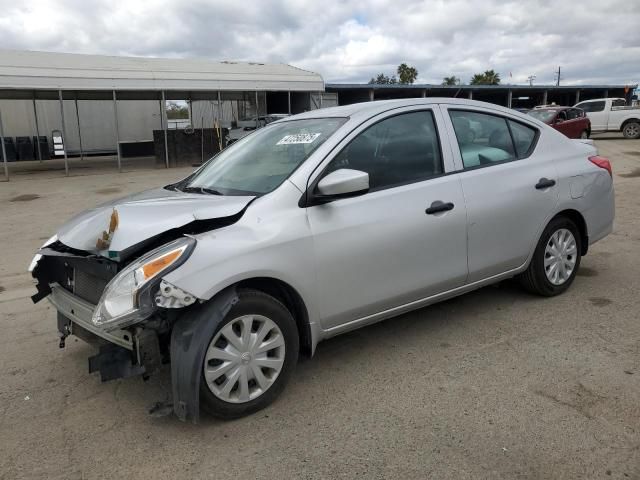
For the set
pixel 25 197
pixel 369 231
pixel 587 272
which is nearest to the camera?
pixel 369 231

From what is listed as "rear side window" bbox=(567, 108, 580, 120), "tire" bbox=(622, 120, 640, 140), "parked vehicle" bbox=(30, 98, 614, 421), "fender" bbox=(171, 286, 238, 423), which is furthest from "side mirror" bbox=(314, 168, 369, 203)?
"tire" bbox=(622, 120, 640, 140)

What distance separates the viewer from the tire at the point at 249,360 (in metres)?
2.81

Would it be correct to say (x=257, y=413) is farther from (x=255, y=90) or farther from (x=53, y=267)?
(x=255, y=90)

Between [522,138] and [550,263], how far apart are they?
1.07 m

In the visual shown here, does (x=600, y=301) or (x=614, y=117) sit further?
(x=614, y=117)

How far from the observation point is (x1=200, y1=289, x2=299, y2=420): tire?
2.81 m

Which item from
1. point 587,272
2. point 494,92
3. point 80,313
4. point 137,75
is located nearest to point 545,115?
point 137,75

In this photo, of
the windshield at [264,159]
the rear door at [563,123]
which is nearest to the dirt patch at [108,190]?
the windshield at [264,159]

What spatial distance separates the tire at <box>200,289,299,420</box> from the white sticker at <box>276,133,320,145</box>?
117 centimetres

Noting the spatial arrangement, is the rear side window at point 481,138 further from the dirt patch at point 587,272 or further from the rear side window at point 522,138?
the dirt patch at point 587,272

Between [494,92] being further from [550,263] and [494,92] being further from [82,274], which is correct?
[82,274]

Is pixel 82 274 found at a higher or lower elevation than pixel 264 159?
lower

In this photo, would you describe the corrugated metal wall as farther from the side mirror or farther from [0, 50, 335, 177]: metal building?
the side mirror

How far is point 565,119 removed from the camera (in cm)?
2011
